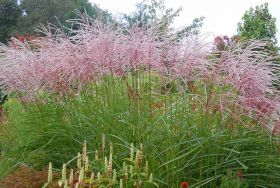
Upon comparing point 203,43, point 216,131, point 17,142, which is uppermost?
point 203,43

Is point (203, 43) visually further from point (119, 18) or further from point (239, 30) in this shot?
point (239, 30)

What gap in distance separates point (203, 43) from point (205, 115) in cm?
57

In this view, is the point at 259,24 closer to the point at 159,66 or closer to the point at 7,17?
the point at 159,66

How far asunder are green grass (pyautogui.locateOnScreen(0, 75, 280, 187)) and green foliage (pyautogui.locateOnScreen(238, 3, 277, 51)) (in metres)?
8.85

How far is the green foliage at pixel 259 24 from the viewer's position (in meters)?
12.6

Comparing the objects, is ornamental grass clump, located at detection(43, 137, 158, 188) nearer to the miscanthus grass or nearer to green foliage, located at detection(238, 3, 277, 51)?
the miscanthus grass

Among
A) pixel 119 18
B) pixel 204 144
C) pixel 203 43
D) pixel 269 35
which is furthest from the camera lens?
pixel 269 35

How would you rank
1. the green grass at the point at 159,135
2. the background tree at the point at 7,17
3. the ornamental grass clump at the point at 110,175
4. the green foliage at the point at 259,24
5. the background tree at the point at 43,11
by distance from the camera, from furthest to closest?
1. the background tree at the point at 43,11
2. the background tree at the point at 7,17
3. the green foliage at the point at 259,24
4. the green grass at the point at 159,135
5. the ornamental grass clump at the point at 110,175

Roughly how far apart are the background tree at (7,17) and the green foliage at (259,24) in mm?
22965

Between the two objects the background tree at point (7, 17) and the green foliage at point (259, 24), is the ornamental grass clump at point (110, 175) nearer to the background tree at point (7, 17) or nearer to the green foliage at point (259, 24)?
the green foliage at point (259, 24)

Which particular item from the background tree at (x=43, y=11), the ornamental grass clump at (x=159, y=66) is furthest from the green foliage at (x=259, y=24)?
the background tree at (x=43, y=11)

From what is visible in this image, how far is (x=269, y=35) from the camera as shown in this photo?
508 inches

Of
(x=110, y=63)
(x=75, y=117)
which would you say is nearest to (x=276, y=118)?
(x=110, y=63)

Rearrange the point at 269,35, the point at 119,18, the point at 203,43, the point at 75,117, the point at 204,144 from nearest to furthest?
the point at 204,144 < the point at 203,43 < the point at 75,117 < the point at 119,18 < the point at 269,35
